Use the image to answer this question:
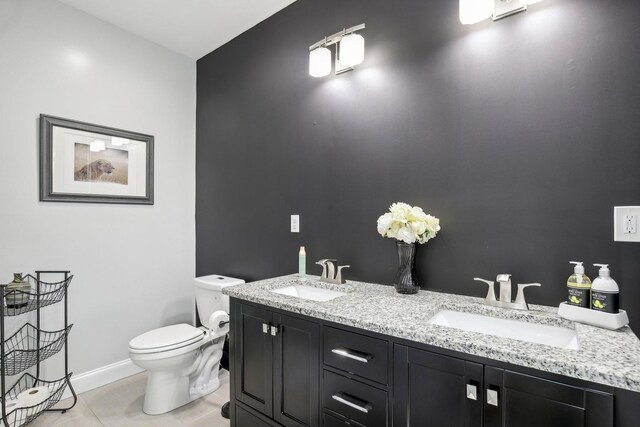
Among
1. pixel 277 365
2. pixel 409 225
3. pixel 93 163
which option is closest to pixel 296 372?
pixel 277 365

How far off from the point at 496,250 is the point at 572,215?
12.3 inches

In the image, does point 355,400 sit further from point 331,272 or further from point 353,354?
point 331,272

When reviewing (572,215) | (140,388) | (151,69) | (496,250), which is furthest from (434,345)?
(151,69)

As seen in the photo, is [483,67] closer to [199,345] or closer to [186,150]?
[199,345]

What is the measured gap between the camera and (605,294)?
1071 millimetres

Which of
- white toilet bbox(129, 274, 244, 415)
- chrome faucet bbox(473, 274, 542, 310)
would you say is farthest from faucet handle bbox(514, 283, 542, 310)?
white toilet bbox(129, 274, 244, 415)

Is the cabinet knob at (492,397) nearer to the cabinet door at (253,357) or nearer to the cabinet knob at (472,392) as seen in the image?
the cabinet knob at (472,392)

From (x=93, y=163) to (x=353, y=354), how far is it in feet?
7.99

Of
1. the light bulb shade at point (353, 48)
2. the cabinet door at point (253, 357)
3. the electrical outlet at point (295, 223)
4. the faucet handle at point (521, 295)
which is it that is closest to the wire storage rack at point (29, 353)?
the cabinet door at point (253, 357)

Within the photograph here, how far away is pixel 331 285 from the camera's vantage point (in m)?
1.84

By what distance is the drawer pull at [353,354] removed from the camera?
1.19 metres

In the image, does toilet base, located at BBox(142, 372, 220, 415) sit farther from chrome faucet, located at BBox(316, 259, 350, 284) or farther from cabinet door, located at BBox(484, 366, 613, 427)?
cabinet door, located at BBox(484, 366, 613, 427)

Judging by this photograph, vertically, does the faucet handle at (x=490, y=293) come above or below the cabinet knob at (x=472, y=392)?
above

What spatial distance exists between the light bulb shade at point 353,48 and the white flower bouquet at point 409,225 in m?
0.89
